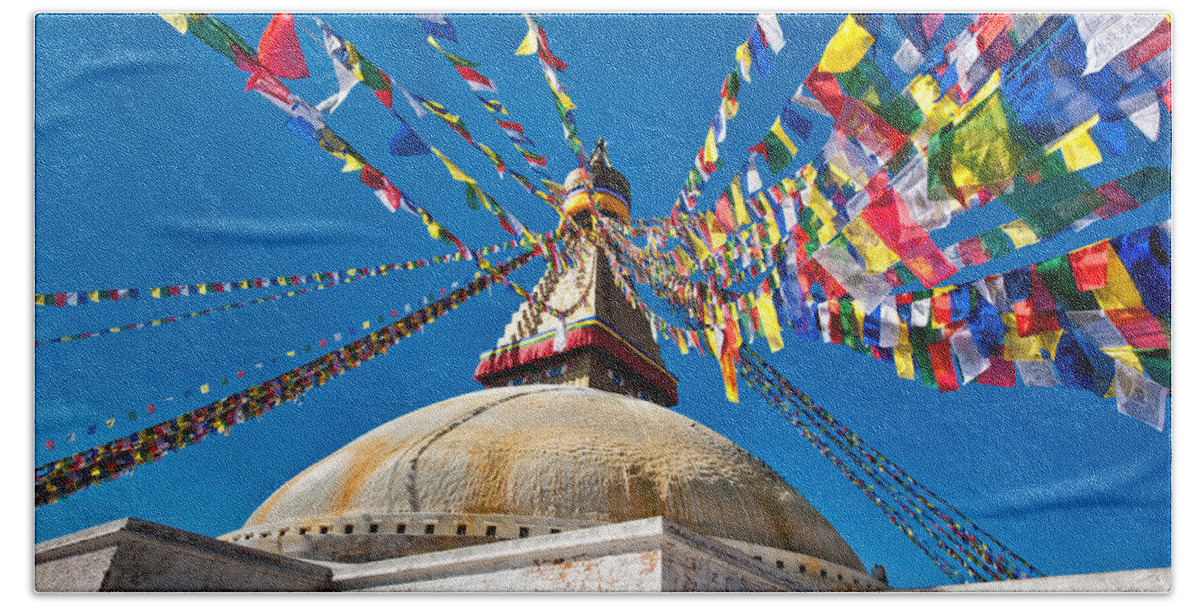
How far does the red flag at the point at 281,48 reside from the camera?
13.0 ft

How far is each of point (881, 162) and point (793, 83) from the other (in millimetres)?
653

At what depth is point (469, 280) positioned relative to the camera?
4.79 metres

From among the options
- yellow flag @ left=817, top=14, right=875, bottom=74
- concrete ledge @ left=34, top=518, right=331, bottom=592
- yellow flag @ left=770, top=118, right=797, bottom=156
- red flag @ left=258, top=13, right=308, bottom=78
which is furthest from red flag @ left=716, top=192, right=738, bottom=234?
concrete ledge @ left=34, top=518, right=331, bottom=592

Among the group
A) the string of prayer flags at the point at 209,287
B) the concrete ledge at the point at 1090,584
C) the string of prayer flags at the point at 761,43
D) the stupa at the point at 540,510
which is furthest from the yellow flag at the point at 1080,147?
the string of prayer flags at the point at 209,287

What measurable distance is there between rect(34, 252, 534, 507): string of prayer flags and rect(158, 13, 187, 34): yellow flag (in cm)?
188

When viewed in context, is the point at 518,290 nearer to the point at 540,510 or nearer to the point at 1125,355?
the point at 540,510

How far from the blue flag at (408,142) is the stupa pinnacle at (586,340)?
173cm

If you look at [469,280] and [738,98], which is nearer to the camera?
[738,98]

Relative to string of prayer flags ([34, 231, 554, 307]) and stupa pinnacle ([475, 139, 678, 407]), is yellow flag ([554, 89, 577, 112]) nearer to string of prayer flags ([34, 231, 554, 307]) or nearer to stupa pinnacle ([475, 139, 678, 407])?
string of prayer flags ([34, 231, 554, 307])

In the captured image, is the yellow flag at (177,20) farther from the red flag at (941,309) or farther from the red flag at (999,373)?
the red flag at (999,373)

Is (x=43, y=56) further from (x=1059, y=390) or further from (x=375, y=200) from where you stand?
(x=1059, y=390)

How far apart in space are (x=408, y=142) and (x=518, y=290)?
3.75 feet

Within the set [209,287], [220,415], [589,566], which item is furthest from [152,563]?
[589,566]

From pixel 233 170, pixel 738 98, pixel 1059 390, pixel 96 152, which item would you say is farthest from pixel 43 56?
pixel 1059 390
